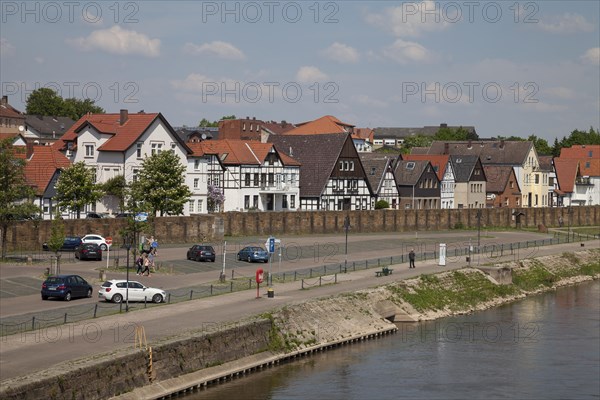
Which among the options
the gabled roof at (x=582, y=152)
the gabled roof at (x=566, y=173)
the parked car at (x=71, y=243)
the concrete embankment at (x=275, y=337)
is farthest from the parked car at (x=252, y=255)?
the gabled roof at (x=582, y=152)

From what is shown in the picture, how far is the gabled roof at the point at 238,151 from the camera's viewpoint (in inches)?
4109

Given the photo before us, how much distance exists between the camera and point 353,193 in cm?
11562

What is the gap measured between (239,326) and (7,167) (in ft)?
93.6

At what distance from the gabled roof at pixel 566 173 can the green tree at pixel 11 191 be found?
106 m

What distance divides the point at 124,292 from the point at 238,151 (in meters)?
55.1

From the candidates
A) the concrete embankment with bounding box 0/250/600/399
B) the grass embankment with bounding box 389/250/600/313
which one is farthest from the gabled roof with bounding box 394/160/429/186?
the concrete embankment with bounding box 0/250/600/399

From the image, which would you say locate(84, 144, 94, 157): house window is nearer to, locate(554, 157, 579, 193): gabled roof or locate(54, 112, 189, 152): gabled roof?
locate(54, 112, 189, 152): gabled roof

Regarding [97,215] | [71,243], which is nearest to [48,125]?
[97,215]

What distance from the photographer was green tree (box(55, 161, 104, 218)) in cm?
8675

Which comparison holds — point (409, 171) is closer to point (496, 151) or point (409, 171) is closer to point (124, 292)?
point (496, 151)

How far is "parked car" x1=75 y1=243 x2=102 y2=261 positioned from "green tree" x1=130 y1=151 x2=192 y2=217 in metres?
18.0

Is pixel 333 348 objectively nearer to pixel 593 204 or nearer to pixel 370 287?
pixel 370 287

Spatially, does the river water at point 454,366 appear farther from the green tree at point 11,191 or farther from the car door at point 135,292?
the green tree at point 11,191

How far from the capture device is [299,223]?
100500 millimetres
